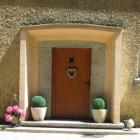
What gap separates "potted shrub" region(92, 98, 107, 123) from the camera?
1181cm

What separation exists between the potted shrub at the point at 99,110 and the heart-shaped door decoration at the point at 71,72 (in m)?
1.37

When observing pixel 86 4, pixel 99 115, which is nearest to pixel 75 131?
pixel 99 115

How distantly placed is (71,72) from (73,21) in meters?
1.76

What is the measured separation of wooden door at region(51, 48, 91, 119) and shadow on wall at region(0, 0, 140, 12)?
59.9 inches

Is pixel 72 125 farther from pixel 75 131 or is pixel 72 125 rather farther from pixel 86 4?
pixel 86 4

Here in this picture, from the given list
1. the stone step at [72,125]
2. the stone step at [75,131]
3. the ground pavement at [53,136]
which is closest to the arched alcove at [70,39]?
the stone step at [72,125]

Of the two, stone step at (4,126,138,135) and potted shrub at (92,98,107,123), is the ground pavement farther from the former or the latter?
potted shrub at (92,98,107,123)

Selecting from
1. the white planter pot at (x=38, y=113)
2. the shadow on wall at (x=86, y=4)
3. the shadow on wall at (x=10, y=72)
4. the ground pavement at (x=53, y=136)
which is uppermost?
the shadow on wall at (x=86, y=4)

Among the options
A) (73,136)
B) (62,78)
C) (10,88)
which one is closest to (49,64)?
(62,78)

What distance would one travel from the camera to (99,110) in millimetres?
11812

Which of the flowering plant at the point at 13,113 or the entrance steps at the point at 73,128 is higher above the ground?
the flowering plant at the point at 13,113

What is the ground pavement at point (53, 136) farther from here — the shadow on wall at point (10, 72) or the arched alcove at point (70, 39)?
the shadow on wall at point (10, 72)

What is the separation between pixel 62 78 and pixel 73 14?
2.18 m

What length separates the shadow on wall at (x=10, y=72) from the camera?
12078 mm
